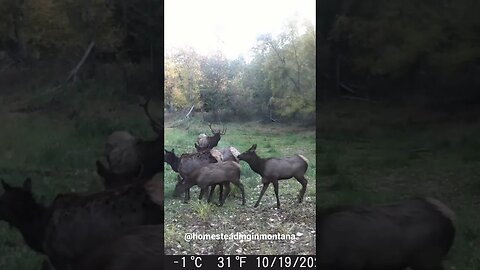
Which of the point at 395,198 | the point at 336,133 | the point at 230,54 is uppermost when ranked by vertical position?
the point at 230,54

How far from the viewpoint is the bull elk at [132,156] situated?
3555mm

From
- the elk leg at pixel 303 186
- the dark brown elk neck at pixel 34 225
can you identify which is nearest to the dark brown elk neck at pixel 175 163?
the elk leg at pixel 303 186

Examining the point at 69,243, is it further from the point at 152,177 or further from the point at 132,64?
the point at 132,64

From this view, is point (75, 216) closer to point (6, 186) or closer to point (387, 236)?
point (6, 186)

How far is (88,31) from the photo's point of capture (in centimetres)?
359

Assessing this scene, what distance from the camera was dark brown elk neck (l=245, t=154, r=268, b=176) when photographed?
3.54m

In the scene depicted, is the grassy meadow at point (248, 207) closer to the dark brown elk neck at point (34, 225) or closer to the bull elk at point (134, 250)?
the bull elk at point (134, 250)

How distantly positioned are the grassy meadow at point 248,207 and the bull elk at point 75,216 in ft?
0.50

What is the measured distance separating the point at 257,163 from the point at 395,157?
0.81m

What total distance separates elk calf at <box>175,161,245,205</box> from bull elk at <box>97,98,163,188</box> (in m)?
0.20

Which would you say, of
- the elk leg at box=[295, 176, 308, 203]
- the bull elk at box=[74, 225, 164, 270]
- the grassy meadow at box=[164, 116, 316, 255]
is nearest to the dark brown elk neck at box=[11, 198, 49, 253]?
the bull elk at box=[74, 225, 164, 270]

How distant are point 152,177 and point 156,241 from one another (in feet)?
1.24

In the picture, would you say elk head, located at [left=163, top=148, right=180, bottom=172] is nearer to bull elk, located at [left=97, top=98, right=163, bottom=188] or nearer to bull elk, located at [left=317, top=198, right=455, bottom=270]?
bull elk, located at [left=97, top=98, right=163, bottom=188]

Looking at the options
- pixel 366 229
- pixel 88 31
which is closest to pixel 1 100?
pixel 88 31
